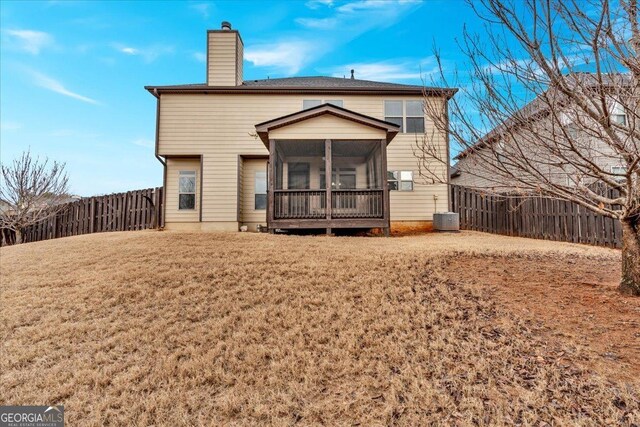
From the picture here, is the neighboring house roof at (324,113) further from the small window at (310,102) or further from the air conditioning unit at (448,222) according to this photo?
the air conditioning unit at (448,222)

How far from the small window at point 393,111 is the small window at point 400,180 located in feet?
7.20

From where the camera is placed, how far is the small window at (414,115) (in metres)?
14.0

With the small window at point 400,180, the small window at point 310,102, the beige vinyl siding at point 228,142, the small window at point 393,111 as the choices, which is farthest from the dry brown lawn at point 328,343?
the small window at point 310,102

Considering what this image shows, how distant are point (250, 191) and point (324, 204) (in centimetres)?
456

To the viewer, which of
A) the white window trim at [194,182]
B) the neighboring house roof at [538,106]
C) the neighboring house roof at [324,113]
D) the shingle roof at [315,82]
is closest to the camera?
the neighboring house roof at [538,106]

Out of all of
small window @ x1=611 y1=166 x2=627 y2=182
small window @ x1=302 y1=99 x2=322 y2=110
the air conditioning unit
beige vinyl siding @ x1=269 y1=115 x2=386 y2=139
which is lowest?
the air conditioning unit

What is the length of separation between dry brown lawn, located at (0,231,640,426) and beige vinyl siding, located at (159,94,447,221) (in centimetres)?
729

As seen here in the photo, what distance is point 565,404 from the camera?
98.7 inches

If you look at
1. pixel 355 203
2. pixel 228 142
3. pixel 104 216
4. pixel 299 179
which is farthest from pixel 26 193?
pixel 355 203

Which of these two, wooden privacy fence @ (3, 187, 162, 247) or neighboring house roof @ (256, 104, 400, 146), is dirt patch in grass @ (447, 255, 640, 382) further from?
wooden privacy fence @ (3, 187, 162, 247)

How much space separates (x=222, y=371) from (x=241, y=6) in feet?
52.1

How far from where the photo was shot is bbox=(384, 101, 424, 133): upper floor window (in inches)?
550

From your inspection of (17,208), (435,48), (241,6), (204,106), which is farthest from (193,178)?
(435,48)

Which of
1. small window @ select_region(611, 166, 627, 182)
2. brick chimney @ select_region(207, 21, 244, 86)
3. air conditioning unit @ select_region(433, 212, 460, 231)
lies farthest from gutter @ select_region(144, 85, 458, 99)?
small window @ select_region(611, 166, 627, 182)
